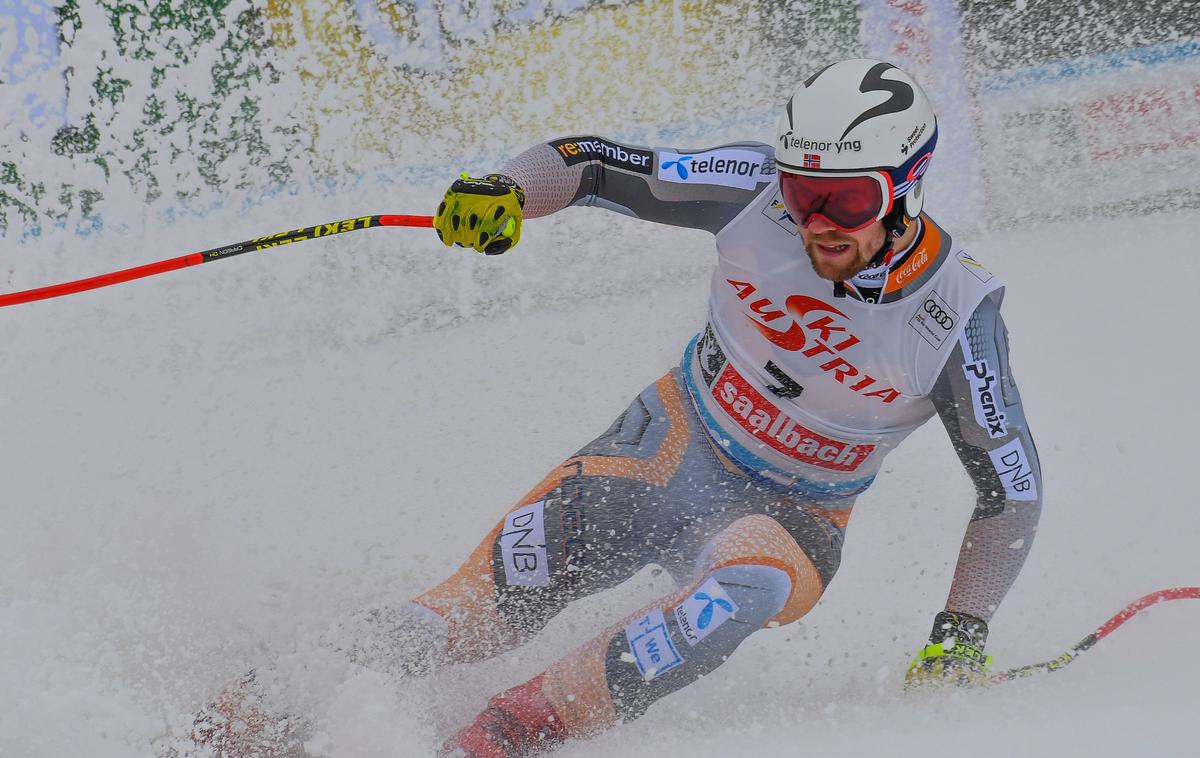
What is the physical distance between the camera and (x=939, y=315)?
212 centimetres

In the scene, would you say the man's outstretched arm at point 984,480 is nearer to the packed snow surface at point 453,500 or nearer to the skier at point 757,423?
the skier at point 757,423

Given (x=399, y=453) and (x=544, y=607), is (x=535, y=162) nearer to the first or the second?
(x=544, y=607)

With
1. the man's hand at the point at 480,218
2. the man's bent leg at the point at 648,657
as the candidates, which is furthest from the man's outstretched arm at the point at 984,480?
the man's hand at the point at 480,218

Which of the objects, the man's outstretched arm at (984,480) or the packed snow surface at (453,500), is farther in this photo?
the packed snow surface at (453,500)

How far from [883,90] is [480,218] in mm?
826

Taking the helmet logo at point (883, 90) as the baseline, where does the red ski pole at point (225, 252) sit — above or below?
below

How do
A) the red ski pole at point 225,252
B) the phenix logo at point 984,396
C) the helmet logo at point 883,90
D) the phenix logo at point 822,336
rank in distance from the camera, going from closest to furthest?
the helmet logo at point 883,90 → the phenix logo at point 984,396 → the phenix logo at point 822,336 → the red ski pole at point 225,252

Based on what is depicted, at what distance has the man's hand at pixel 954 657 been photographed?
7.16 ft

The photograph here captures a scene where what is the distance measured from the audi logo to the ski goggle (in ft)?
0.74

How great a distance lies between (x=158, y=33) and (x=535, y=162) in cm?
238

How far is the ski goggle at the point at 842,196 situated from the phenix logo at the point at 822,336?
227mm

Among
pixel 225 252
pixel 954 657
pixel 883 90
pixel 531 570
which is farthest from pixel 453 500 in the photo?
pixel 883 90

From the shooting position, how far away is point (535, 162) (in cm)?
238

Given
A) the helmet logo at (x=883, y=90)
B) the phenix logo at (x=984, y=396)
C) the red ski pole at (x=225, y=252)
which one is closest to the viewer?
the helmet logo at (x=883, y=90)
